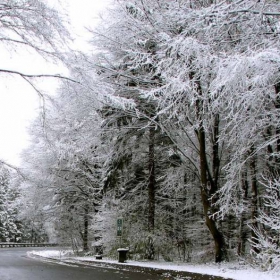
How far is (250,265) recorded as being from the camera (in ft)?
43.4

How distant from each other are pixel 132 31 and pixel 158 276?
9.18 m

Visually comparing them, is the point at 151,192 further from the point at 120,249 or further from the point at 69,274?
the point at 69,274

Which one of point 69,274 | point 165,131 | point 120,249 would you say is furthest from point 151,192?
point 69,274

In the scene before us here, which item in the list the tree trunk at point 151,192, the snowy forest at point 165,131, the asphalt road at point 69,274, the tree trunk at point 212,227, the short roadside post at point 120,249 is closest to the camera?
the snowy forest at point 165,131

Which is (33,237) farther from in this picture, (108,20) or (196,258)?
(108,20)

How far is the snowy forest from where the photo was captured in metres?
8.66

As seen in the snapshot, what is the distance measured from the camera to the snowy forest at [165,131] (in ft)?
28.4

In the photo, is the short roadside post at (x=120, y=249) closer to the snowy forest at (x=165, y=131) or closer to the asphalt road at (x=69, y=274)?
the snowy forest at (x=165, y=131)

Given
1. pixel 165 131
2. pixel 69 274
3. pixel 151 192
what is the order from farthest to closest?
pixel 151 192
pixel 165 131
pixel 69 274

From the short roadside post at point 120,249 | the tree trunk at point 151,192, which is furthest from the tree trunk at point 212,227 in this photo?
the short roadside post at point 120,249

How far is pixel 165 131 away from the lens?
1641 centimetres

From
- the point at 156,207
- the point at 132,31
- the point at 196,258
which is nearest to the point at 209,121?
the point at 132,31

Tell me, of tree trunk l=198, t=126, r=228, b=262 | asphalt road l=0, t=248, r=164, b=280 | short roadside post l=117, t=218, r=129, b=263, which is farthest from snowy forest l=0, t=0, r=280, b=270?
asphalt road l=0, t=248, r=164, b=280

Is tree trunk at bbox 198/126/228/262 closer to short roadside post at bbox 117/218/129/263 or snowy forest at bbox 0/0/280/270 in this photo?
snowy forest at bbox 0/0/280/270
